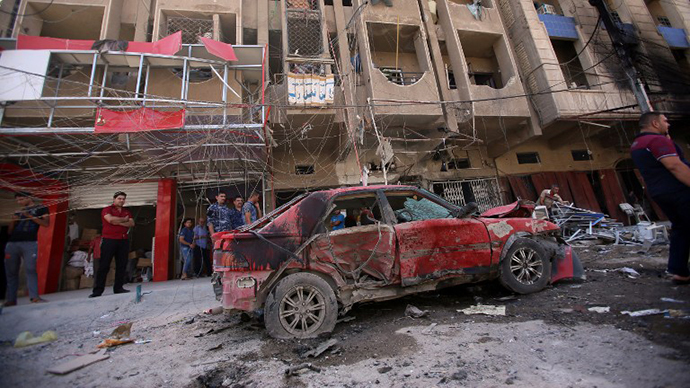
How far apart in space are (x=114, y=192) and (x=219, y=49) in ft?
18.5

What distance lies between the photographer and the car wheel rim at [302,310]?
273cm

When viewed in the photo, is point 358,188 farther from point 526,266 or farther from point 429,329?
point 526,266

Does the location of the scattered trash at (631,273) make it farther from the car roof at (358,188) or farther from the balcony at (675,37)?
the balcony at (675,37)

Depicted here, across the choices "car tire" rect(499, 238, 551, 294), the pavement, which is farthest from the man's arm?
the pavement

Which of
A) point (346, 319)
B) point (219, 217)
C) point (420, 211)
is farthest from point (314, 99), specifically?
point (346, 319)

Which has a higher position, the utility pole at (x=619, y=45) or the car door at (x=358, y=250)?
the utility pole at (x=619, y=45)

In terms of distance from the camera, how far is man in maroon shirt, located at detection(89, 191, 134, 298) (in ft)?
15.3

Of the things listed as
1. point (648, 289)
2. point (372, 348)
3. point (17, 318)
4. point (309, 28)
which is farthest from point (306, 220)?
point (309, 28)

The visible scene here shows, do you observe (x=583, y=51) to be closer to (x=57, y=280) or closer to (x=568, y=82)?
(x=568, y=82)

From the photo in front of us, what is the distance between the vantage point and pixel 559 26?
11.6 m

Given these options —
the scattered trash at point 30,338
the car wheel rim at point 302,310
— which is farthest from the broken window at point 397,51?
the scattered trash at point 30,338

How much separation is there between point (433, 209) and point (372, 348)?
1.91 meters

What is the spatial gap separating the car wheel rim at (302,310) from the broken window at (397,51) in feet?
29.3

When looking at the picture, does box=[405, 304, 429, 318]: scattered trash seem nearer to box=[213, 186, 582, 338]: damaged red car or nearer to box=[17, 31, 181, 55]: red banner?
box=[213, 186, 582, 338]: damaged red car
